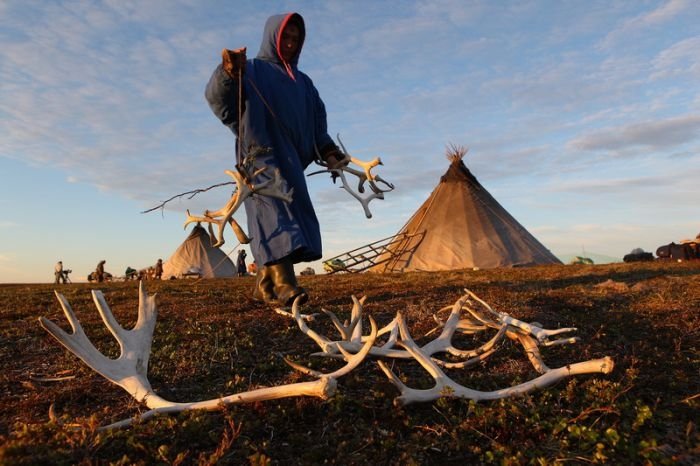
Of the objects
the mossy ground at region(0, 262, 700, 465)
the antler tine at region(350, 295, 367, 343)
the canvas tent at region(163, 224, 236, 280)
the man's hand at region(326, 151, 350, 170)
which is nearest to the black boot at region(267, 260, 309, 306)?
the mossy ground at region(0, 262, 700, 465)

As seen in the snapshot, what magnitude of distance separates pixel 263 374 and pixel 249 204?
2.55 meters

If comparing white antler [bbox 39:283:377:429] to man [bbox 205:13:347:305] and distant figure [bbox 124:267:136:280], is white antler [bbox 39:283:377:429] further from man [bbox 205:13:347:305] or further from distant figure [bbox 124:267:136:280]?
distant figure [bbox 124:267:136:280]

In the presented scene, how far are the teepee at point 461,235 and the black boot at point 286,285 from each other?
12.1 meters

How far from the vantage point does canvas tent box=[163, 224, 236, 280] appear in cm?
2536

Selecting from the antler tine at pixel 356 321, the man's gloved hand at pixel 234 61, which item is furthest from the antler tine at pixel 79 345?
the man's gloved hand at pixel 234 61

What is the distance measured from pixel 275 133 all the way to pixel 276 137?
0.05m

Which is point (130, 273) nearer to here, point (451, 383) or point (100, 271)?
point (100, 271)

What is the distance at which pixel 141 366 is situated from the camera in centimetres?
257

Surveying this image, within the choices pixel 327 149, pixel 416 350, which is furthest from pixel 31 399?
pixel 327 149

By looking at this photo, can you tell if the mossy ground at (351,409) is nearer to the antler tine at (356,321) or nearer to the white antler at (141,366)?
the white antler at (141,366)

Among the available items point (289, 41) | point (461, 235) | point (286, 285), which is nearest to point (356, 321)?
point (286, 285)

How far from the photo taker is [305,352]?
3557mm

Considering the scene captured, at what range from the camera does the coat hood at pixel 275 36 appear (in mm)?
5406

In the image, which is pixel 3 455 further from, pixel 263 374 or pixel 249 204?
pixel 249 204
